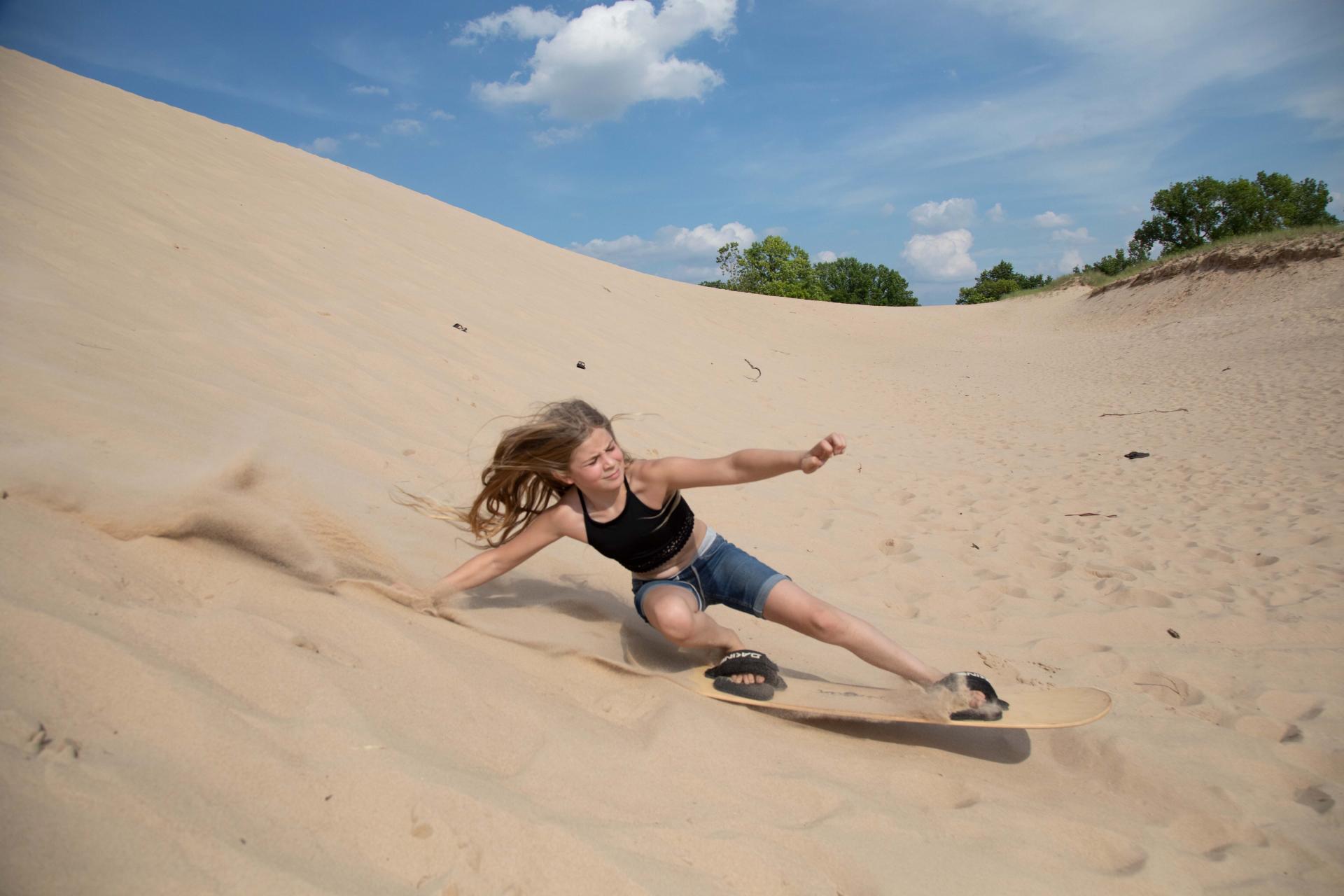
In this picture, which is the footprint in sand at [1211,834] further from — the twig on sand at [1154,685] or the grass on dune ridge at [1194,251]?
the grass on dune ridge at [1194,251]

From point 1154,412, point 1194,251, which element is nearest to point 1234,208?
point 1194,251

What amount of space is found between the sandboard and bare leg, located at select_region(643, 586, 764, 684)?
109 millimetres

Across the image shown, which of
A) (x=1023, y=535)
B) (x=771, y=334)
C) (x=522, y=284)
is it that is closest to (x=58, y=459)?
(x=1023, y=535)

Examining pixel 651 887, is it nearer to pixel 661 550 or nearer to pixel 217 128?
pixel 661 550

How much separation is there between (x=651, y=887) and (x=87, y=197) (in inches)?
239

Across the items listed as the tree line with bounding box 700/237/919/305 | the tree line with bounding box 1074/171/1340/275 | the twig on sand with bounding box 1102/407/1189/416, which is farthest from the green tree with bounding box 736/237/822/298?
the twig on sand with bounding box 1102/407/1189/416

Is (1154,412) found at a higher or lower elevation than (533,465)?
lower

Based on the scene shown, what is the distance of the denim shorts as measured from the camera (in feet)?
8.75

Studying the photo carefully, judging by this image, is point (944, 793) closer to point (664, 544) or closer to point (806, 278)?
point (664, 544)

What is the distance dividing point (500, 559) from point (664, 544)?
59 centimetres

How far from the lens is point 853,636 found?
2514 millimetres

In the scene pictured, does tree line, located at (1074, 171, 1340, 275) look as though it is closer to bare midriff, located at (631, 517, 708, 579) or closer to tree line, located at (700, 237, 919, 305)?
tree line, located at (700, 237, 919, 305)

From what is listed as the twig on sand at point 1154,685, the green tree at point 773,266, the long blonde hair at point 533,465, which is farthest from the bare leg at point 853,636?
the green tree at point 773,266

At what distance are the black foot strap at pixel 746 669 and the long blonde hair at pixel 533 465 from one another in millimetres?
572
